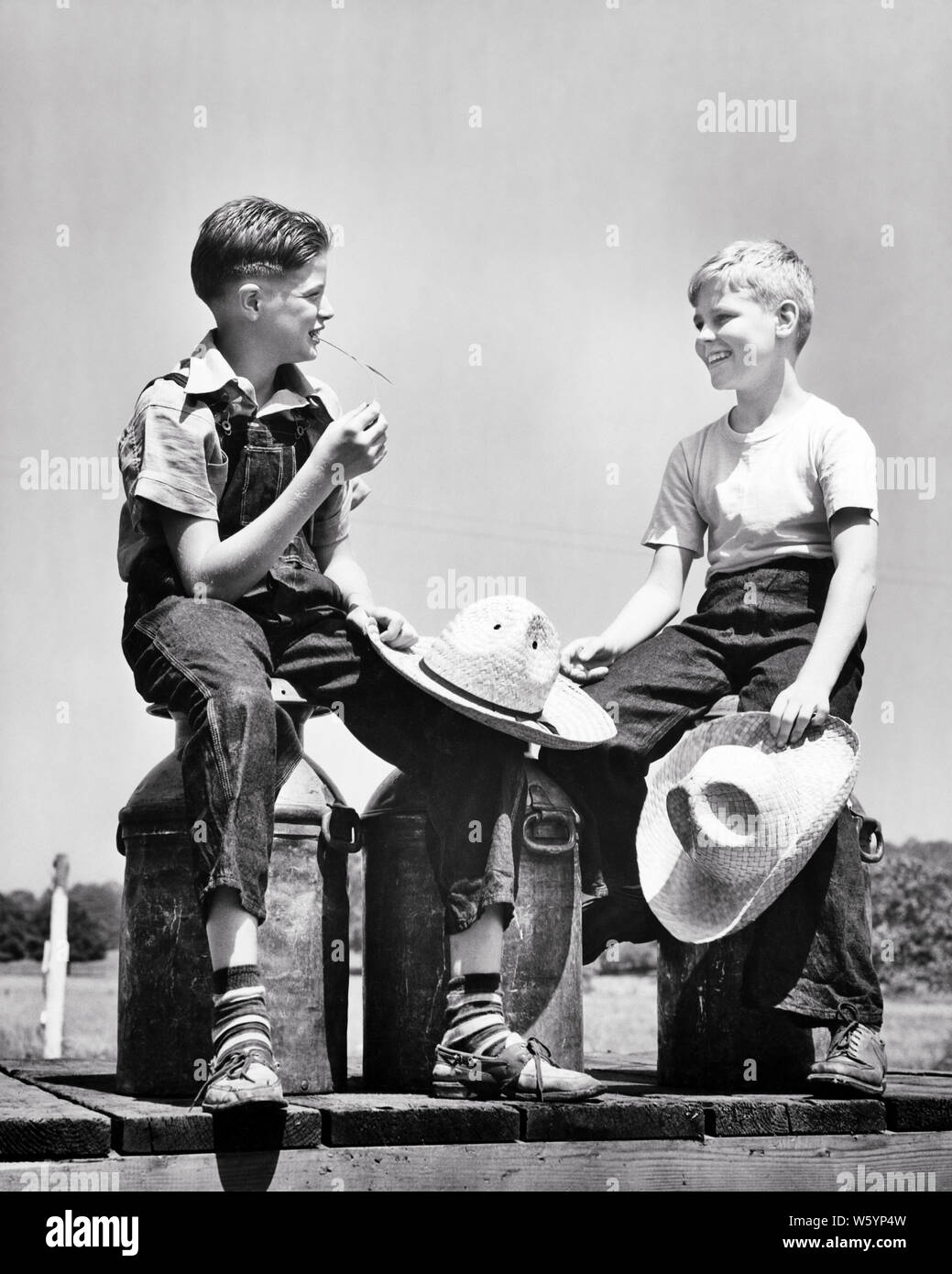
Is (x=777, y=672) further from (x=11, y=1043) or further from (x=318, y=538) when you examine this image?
(x=11, y=1043)

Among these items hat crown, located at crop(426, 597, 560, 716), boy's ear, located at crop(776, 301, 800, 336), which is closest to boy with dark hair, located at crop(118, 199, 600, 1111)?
hat crown, located at crop(426, 597, 560, 716)

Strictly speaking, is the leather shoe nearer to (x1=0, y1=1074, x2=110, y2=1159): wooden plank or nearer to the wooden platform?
the wooden platform

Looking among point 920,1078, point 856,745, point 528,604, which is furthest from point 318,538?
point 920,1078

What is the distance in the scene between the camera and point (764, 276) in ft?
13.3

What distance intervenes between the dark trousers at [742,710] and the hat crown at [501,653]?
Answer: 1.17 ft

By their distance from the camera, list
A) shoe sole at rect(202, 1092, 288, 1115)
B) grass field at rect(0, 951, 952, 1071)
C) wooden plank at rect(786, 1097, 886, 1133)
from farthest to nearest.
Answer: grass field at rect(0, 951, 952, 1071)
wooden plank at rect(786, 1097, 886, 1133)
shoe sole at rect(202, 1092, 288, 1115)

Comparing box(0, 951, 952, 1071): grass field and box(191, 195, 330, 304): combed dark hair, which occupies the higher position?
box(191, 195, 330, 304): combed dark hair

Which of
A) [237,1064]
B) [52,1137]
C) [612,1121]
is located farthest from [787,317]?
[52,1137]

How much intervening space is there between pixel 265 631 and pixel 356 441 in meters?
0.51

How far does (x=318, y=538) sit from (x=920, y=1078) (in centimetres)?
209

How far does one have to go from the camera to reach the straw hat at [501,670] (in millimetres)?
3406

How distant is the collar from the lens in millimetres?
3590

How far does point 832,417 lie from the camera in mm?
3984
